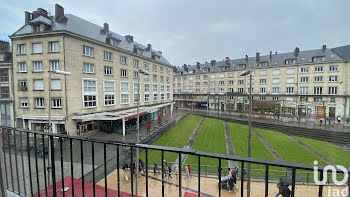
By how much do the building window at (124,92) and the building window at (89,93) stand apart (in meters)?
4.05

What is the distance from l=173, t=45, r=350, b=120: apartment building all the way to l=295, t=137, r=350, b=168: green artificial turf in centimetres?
1197

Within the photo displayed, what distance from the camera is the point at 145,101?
26.9m

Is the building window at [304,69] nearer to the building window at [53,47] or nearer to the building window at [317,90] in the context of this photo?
the building window at [317,90]

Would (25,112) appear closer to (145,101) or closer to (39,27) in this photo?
(39,27)

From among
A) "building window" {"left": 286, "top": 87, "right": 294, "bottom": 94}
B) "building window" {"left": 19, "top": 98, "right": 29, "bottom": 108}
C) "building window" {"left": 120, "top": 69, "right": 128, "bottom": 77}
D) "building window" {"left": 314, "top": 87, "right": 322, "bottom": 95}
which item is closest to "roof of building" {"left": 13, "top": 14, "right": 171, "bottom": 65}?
"building window" {"left": 120, "top": 69, "right": 128, "bottom": 77}

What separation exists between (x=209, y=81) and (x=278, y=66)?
17567 millimetres

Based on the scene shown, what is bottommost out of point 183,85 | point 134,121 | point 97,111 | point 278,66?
point 134,121

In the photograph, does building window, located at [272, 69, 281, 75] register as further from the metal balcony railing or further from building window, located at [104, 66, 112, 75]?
the metal balcony railing

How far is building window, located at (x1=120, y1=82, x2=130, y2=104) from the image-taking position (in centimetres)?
2174

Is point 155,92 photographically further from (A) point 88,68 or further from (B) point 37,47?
(B) point 37,47

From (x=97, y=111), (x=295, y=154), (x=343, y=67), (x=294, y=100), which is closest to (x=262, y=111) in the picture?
(x=294, y=100)

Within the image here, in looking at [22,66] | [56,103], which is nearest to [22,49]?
[22,66]

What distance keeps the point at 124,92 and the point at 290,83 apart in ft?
117

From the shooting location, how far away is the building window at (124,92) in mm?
21739
